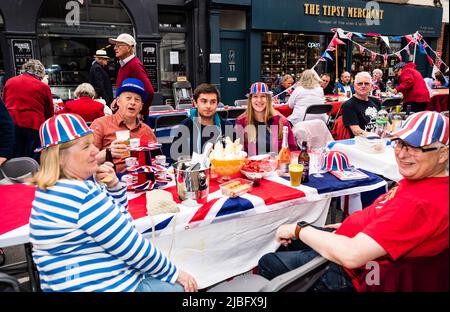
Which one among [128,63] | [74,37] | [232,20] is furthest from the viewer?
[232,20]

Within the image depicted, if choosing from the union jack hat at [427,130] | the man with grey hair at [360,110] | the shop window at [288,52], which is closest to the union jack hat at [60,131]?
the union jack hat at [427,130]

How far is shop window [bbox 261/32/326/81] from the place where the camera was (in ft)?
36.4

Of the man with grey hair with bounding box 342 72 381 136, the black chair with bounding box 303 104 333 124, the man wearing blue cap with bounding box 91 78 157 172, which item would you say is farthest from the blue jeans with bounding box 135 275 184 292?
the black chair with bounding box 303 104 333 124

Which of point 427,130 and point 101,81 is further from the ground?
point 101,81

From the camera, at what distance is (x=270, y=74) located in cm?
1134

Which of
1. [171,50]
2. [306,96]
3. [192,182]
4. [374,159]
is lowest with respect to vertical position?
[374,159]

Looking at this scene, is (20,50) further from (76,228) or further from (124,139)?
(76,228)

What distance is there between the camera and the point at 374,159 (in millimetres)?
3090

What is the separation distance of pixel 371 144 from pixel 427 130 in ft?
6.58

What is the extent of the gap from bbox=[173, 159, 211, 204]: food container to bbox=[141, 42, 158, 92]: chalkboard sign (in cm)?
748

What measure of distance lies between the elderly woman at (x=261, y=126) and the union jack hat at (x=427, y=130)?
208cm

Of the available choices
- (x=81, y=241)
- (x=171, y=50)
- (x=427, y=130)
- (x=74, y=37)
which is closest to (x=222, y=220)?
(x=81, y=241)

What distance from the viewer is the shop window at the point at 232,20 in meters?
10.4
